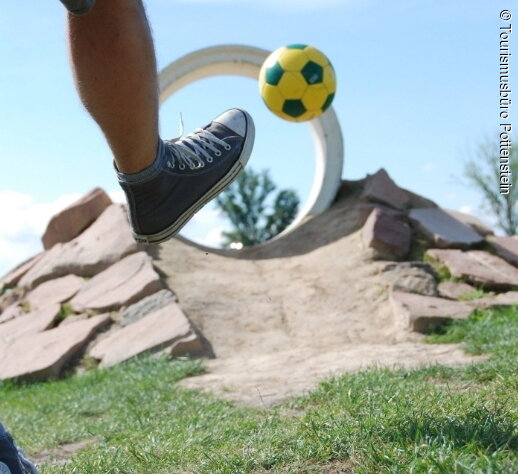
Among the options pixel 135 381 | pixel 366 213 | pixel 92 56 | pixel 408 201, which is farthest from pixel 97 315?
pixel 92 56

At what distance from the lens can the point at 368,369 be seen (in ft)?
12.3

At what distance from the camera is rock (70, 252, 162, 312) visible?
6359 millimetres

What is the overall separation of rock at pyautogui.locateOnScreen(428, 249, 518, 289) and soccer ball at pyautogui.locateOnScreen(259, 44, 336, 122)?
61.8 inches

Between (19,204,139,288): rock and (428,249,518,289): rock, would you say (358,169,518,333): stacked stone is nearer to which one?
(428,249,518,289): rock

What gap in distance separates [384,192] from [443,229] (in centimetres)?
70

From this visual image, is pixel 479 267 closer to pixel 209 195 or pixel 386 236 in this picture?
pixel 386 236

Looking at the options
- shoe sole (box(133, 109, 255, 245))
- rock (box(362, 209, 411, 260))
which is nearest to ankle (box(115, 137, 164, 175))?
shoe sole (box(133, 109, 255, 245))

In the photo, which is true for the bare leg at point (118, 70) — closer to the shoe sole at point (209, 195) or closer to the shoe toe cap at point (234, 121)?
the shoe sole at point (209, 195)

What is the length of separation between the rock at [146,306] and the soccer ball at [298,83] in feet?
5.24

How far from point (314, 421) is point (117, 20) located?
4.25 feet

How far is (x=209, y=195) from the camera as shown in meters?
2.47

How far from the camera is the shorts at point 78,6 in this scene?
191 centimetres

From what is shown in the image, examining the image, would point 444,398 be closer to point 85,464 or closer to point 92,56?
point 85,464

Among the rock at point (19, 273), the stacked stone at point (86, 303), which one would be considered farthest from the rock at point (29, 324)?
the rock at point (19, 273)
